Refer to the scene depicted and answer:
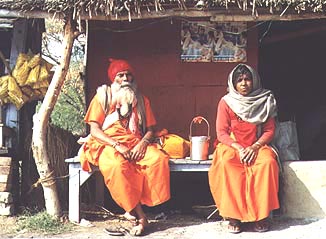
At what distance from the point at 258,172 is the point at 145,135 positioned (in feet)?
4.64

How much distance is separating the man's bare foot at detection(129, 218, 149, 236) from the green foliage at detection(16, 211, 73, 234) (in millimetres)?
789

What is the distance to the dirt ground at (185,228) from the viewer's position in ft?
22.1

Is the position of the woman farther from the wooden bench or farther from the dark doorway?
the dark doorway

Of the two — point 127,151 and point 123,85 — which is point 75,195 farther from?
point 123,85

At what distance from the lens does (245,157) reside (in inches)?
268

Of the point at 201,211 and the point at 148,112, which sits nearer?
the point at 148,112

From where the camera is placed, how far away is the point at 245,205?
22.2ft

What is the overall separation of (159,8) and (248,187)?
2.23 meters

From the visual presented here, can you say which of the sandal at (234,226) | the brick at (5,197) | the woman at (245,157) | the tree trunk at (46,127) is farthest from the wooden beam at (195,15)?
the sandal at (234,226)

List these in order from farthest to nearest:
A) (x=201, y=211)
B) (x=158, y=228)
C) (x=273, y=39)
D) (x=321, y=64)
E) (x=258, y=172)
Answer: (x=321, y=64)
(x=273, y=39)
(x=201, y=211)
(x=158, y=228)
(x=258, y=172)

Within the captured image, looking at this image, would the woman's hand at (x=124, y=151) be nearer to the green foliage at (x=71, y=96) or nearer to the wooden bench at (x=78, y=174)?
the wooden bench at (x=78, y=174)

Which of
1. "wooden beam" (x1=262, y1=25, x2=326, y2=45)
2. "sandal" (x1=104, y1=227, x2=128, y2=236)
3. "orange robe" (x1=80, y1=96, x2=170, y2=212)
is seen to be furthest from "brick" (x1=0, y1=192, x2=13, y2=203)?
"wooden beam" (x1=262, y1=25, x2=326, y2=45)

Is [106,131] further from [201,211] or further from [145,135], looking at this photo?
[201,211]

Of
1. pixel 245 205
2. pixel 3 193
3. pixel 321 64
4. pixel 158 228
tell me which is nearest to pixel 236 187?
pixel 245 205
